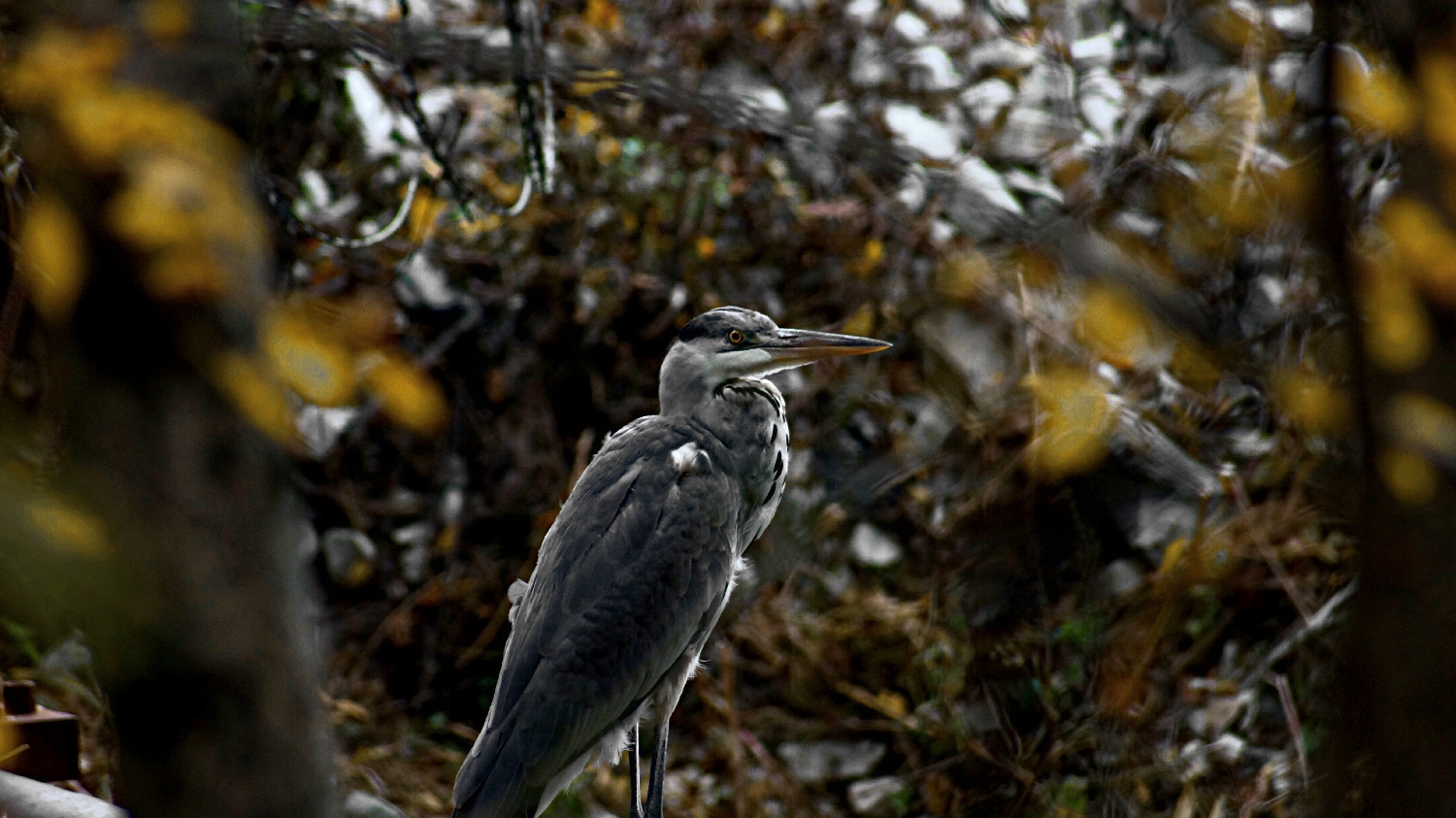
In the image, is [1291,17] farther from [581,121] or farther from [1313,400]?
[581,121]

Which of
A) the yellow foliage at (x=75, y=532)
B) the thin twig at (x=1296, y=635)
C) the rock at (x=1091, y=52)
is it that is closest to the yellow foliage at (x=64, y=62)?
the yellow foliage at (x=75, y=532)

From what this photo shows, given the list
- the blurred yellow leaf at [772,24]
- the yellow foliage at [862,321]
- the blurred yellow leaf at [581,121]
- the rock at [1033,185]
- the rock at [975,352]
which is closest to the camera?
the rock at [1033,185]

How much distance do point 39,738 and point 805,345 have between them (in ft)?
5.09

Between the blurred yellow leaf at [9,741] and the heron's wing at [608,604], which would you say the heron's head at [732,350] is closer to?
the heron's wing at [608,604]

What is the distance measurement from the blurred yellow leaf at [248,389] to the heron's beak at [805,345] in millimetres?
1590

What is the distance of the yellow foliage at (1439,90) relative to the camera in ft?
2.42

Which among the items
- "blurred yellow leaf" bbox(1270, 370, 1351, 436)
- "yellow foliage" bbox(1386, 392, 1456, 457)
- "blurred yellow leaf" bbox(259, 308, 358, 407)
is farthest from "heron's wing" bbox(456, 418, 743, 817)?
"yellow foliage" bbox(1386, 392, 1456, 457)

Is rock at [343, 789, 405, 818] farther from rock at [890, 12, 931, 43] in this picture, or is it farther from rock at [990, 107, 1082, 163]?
rock at [890, 12, 931, 43]

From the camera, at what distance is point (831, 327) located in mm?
4234

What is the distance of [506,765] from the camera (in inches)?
78.0

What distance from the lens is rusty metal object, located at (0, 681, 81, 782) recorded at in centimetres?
196

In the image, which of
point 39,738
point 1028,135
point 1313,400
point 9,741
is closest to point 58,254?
point 1313,400

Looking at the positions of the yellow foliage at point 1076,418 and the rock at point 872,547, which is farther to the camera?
the rock at point 872,547

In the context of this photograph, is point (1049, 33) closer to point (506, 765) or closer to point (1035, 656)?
point (1035, 656)
